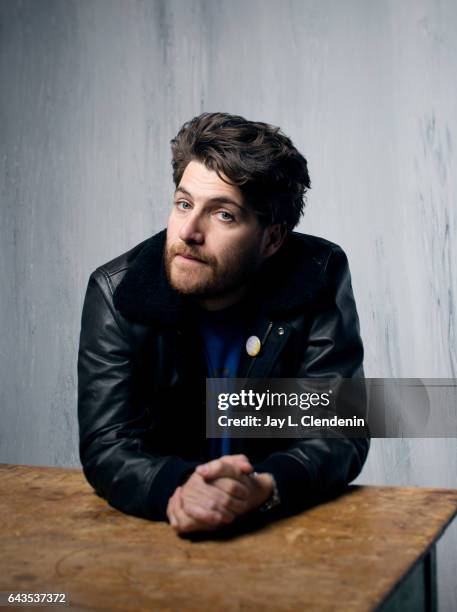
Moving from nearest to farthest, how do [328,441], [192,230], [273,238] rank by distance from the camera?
[328,441]
[192,230]
[273,238]

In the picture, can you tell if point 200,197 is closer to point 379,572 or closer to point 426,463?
point 379,572

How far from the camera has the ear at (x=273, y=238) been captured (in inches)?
75.7

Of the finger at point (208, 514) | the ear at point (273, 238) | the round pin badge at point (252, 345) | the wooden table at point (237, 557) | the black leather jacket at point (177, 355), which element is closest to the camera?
the wooden table at point (237, 557)

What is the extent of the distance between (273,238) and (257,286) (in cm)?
14

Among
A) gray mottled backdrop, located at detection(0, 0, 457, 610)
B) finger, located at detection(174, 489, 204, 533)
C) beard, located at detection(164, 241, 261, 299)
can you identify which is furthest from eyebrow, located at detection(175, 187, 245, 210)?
gray mottled backdrop, located at detection(0, 0, 457, 610)

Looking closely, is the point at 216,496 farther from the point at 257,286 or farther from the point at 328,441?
the point at 257,286

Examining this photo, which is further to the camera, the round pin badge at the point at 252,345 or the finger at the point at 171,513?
the round pin badge at the point at 252,345

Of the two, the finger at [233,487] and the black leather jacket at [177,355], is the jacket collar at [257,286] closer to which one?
the black leather jacket at [177,355]

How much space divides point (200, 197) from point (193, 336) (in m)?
0.32

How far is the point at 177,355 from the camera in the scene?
1765 millimetres

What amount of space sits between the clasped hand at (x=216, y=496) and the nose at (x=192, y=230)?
1.83 ft

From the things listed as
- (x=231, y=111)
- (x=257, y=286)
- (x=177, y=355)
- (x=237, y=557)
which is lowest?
(x=237, y=557)

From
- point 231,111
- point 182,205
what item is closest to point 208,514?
point 182,205

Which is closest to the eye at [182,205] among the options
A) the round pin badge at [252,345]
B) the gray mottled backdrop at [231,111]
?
the round pin badge at [252,345]
